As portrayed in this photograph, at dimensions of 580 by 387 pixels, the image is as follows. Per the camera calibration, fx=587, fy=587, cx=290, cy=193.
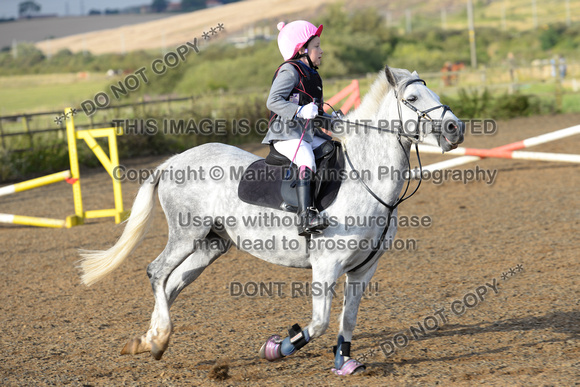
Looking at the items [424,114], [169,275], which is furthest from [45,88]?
[424,114]

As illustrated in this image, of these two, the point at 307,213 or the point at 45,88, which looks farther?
the point at 45,88

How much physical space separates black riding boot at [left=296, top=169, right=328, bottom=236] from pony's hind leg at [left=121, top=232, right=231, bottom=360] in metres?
0.97

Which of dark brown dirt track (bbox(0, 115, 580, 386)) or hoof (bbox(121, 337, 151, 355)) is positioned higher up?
hoof (bbox(121, 337, 151, 355))

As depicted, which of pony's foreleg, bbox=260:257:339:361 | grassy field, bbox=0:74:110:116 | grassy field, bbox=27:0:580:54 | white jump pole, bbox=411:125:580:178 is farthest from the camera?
grassy field, bbox=27:0:580:54

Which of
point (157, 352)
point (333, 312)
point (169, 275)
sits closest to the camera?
point (157, 352)

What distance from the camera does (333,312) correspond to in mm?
5113

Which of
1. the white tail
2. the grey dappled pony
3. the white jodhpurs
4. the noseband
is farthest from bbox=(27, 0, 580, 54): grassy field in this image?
the noseband

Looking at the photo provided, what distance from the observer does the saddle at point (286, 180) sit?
3736 mm

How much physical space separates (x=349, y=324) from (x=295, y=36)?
1.91 m

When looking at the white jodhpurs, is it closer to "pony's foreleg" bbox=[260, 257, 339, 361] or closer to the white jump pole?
"pony's foreleg" bbox=[260, 257, 339, 361]

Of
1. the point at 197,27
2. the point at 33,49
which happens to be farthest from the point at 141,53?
the point at 33,49

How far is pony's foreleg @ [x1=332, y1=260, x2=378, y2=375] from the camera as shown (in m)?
3.74

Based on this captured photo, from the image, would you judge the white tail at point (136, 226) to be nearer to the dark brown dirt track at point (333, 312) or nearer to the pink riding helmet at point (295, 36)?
the dark brown dirt track at point (333, 312)

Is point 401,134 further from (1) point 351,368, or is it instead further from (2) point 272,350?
(2) point 272,350
